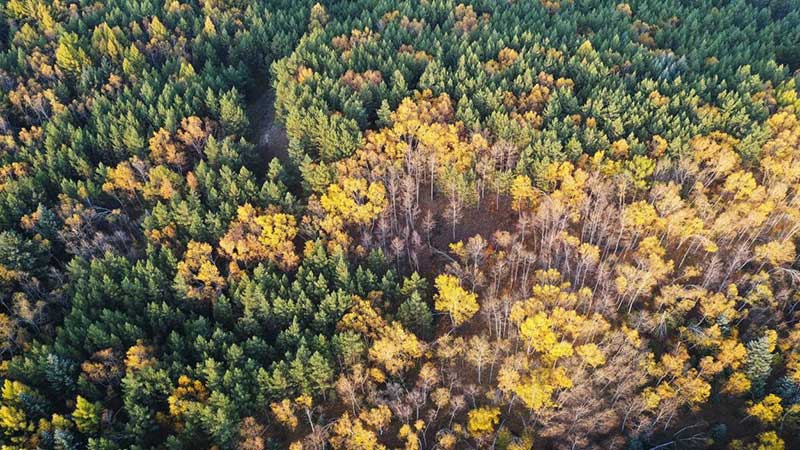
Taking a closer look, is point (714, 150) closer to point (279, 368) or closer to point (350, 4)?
point (279, 368)

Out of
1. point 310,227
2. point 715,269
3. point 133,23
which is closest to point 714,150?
point 715,269

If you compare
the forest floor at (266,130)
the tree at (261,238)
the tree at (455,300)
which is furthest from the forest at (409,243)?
the forest floor at (266,130)

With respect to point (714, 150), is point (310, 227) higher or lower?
lower

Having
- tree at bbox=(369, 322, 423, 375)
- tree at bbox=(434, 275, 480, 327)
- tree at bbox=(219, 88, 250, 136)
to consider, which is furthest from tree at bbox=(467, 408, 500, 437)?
tree at bbox=(219, 88, 250, 136)

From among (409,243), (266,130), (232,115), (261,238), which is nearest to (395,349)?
(409,243)

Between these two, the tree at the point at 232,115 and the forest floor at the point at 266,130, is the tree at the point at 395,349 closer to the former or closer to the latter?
the forest floor at the point at 266,130

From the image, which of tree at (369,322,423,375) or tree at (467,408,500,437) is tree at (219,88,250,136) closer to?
tree at (369,322,423,375)
